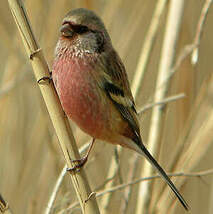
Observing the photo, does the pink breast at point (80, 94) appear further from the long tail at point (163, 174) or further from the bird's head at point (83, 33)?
the long tail at point (163, 174)

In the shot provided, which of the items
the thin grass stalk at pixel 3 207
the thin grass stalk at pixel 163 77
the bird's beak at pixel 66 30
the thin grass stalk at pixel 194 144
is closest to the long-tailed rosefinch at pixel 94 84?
the bird's beak at pixel 66 30

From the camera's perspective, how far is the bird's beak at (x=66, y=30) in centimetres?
223

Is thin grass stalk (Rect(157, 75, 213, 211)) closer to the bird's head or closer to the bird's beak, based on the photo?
the bird's head

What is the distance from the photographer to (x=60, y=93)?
2264mm

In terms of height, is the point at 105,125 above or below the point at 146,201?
above

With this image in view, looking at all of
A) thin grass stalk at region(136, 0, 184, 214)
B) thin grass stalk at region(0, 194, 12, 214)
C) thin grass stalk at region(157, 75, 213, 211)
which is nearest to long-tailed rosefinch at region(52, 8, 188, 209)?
thin grass stalk at region(136, 0, 184, 214)

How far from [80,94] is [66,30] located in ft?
1.19

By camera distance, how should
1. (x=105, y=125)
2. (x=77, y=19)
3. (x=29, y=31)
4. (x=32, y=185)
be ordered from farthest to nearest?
(x=32, y=185)
(x=105, y=125)
(x=77, y=19)
(x=29, y=31)

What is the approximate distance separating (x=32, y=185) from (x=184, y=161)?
1.26 m

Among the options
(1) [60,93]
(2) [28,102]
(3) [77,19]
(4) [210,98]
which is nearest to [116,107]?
(1) [60,93]

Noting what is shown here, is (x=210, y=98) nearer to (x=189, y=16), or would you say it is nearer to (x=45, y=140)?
(x=189, y=16)

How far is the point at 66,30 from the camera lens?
226 centimetres

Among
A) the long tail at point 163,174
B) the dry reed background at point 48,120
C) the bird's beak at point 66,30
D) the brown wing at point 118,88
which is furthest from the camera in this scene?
the dry reed background at point 48,120

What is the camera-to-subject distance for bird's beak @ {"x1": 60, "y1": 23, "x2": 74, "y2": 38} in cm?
223
